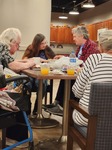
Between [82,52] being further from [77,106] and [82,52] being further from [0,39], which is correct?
[77,106]

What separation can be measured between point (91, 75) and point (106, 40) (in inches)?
11.7

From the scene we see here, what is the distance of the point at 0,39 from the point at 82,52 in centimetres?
143

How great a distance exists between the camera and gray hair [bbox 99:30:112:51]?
6.12 feet

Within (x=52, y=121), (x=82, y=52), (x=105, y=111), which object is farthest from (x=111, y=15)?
(x=105, y=111)

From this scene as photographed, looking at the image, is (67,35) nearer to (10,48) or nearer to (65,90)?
(10,48)

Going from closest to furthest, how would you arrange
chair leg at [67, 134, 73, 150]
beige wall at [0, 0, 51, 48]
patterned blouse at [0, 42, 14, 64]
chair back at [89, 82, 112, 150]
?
1. chair back at [89, 82, 112, 150]
2. chair leg at [67, 134, 73, 150]
3. patterned blouse at [0, 42, 14, 64]
4. beige wall at [0, 0, 51, 48]

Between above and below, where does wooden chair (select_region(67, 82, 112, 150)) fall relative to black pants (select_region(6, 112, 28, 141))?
above

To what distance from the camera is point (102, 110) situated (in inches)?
65.0

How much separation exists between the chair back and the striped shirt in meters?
0.14

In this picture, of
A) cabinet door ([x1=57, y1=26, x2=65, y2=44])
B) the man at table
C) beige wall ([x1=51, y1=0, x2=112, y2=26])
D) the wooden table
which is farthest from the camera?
cabinet door ([x1=57, y1=26, x2=65, y2=44])

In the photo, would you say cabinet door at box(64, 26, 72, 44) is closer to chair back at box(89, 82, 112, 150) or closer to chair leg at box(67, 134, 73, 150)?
chair leg at box(67, 134, 73, 150)

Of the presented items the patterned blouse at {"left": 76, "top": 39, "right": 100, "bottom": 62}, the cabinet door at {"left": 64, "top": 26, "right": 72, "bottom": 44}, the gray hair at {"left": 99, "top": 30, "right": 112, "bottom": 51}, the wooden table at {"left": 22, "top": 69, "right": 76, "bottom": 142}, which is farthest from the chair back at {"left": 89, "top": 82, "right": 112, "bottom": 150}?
the cabinet door at {"left": 64, "top": 26, "right": 72, "bottom": 44}

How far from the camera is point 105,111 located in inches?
65.4

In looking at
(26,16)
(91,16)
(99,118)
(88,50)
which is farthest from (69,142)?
(91,16)
